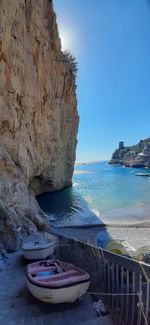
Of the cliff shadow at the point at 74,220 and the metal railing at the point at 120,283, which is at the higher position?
the metal railing at the point at 120,283

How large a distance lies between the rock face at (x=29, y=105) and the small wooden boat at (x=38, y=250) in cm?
153

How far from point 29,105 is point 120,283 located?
875 inches

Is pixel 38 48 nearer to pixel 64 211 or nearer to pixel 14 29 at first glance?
pixel 14 29

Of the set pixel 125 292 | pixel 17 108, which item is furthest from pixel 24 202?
pixel 125 292

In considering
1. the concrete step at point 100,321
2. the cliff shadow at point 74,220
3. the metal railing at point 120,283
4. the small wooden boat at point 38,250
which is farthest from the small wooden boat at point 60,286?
the cliff shadow at point 74,220

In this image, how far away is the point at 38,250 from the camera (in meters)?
7.62

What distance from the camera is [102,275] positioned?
472 cm

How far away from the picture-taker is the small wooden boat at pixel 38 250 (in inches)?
298

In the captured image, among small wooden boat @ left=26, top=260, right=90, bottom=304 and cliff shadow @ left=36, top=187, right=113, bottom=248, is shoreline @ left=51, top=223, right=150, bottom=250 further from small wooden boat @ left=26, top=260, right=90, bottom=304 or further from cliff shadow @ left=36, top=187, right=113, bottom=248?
small wooden boat @ left=26, top=260, right=90, bottom=304

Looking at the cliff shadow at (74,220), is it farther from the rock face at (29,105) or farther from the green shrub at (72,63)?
the green shrub at (72,63)

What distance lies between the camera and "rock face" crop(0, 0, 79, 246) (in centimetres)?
1568

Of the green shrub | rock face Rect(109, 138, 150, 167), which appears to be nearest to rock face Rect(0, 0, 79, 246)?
the green shrub

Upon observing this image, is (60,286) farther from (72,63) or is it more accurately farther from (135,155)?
(135,155)

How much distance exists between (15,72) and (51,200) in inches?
727
